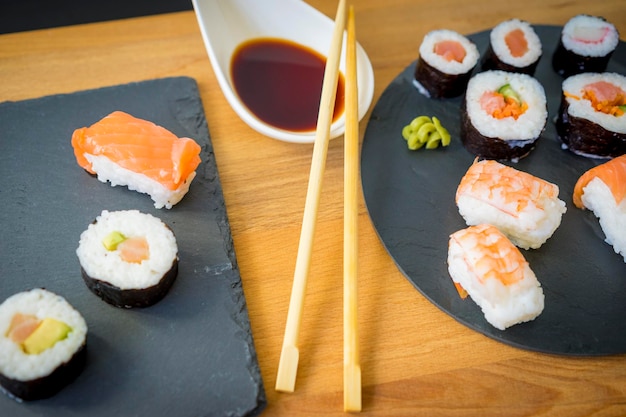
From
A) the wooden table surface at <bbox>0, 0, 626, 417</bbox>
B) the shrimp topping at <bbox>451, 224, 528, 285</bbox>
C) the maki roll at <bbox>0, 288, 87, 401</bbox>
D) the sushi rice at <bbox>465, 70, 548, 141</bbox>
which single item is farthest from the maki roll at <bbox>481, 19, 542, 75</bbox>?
the maki roll at <bbox>0, 288, 87, 401</bbox>

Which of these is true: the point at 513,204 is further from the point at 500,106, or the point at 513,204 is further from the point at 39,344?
the point at 39,344

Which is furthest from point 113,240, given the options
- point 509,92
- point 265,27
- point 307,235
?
point 509,92

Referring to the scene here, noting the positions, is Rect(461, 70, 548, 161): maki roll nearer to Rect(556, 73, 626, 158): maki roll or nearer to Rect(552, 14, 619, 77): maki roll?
Rect(556, 73, 626, 158): maki roll

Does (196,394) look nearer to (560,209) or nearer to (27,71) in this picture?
(560,209)

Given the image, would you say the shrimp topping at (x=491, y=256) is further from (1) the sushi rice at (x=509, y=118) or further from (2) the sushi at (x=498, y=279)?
(1) the sushi rice at (x=509, y=118)

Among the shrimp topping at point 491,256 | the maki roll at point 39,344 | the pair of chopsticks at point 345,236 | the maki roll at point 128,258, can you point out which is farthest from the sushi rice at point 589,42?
the maki roll at point 39,344

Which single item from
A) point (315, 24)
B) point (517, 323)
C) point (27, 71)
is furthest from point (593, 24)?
point (27, 71)

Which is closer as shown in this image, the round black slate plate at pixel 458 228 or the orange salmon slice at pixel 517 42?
the round black slate plate at pixel 458 228
